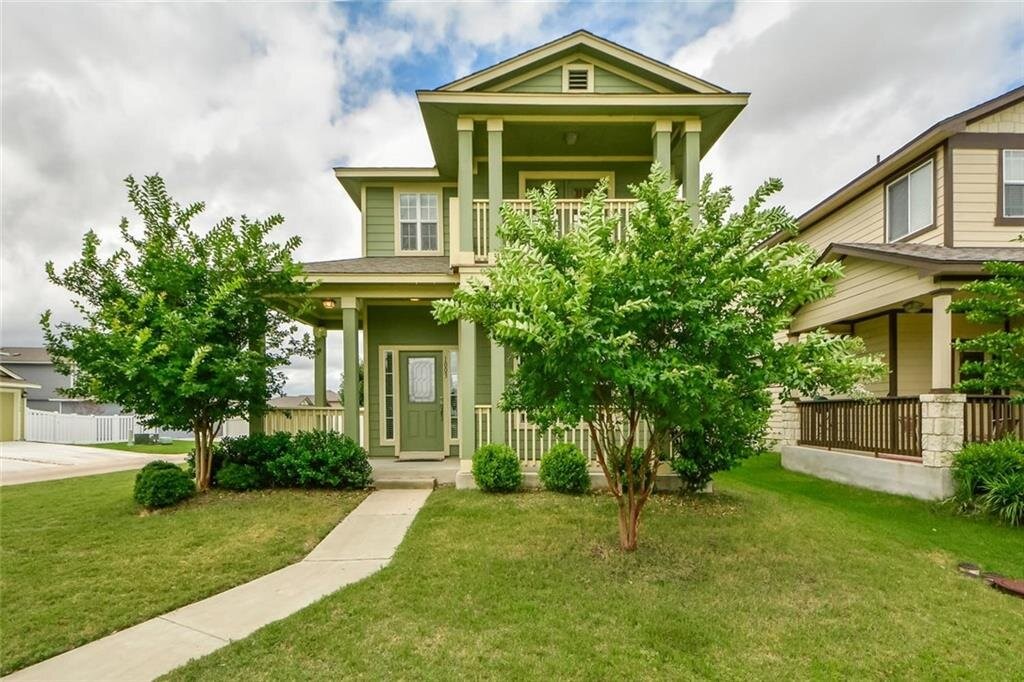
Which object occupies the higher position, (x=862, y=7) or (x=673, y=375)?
(x=862, y=7)

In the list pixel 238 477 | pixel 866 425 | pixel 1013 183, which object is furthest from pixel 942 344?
pixel 238 477

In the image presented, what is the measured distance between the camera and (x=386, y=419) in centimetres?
1055

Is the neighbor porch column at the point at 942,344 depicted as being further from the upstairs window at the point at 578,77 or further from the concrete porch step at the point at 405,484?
the concrete porch step at the point at 405,484

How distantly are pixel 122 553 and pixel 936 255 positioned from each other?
39.8 feet

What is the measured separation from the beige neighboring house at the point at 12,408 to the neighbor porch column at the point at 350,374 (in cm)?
1816

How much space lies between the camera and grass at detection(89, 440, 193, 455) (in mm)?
16331

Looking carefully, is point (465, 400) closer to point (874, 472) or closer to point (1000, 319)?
point (874, 472)

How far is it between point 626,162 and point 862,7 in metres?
6.36

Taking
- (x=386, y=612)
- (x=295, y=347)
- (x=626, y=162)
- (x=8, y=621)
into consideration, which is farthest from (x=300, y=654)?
(x=626, y=162)

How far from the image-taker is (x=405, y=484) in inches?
323

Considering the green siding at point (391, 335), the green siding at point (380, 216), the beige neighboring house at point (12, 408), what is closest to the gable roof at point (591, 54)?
the green siding at point (380, 216)

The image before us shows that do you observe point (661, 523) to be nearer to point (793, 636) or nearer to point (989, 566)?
point (793, 636)

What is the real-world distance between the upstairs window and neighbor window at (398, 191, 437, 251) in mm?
3732

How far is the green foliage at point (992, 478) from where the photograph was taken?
642 centimetres
